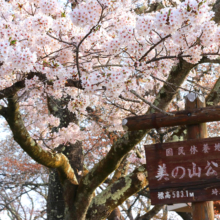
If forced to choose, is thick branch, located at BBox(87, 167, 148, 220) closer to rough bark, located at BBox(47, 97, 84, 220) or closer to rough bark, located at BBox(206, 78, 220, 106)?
rough bark, located at BBox(47, 97, 84, 220)

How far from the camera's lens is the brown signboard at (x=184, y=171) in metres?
3.06

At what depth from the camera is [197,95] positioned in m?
3.41

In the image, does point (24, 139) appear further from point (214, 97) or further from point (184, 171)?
point (214, 97)

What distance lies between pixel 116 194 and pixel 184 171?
6.27 feet

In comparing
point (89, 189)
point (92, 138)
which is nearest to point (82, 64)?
point (89, 189)

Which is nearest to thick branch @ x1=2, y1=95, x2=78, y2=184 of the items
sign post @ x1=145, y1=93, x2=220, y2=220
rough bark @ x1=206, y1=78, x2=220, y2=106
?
sign post @ x1=145, y1=93, x2=220, y2=220

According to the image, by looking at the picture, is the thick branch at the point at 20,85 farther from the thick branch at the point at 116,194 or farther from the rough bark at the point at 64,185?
the thick branch at the point at 116,194

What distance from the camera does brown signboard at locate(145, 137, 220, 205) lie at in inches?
121

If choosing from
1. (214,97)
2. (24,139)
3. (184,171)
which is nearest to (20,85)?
(24,139)

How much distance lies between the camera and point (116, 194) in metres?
4.75

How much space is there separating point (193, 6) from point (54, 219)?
14.3ft

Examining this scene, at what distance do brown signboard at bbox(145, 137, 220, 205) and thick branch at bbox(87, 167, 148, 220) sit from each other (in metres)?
1.68

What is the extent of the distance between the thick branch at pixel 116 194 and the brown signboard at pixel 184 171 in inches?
66.2

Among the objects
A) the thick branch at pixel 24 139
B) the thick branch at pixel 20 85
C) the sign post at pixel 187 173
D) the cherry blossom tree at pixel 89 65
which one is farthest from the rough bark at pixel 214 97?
the thick branch at pixel 24 139
